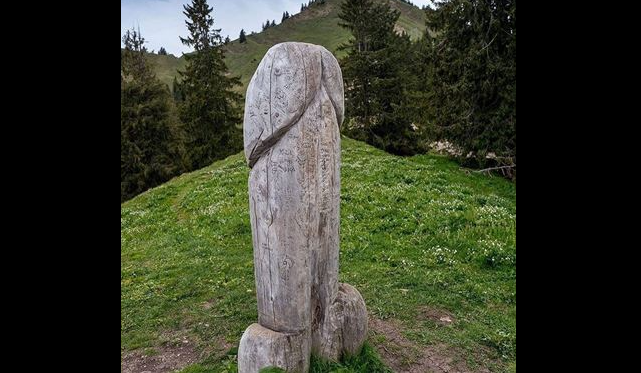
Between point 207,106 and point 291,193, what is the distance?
1251 inches

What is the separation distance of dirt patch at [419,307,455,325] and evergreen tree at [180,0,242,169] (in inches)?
1131

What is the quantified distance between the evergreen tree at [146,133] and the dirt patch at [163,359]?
25.6 m

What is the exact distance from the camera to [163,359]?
5.75m

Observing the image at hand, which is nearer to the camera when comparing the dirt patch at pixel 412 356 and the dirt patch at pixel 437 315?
the dirt patch at pixel 412 356

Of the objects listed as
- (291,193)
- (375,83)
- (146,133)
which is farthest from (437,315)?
(146,133)

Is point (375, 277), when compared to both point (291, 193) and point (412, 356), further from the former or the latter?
point (291, 193)

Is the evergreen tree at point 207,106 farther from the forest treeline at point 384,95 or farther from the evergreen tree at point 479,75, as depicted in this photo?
the evergreen tree at point 479,75

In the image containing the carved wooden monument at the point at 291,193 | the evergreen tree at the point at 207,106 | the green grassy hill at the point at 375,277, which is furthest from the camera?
the evergreen tree at the point at 207,106

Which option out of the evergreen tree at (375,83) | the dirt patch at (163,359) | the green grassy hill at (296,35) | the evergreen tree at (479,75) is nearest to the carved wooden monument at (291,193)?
the dirt patch at (163,359)

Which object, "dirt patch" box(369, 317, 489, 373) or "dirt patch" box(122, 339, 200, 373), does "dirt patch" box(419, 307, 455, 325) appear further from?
"dirt patch" box(122, 339, 200, 373)

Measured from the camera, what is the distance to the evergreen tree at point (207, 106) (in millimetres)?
33594

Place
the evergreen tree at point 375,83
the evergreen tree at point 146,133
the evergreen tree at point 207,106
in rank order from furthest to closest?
the evergreen tree at point 207,106, the evergreen tree at point 146,133, the evergreen tree at point 375,83
